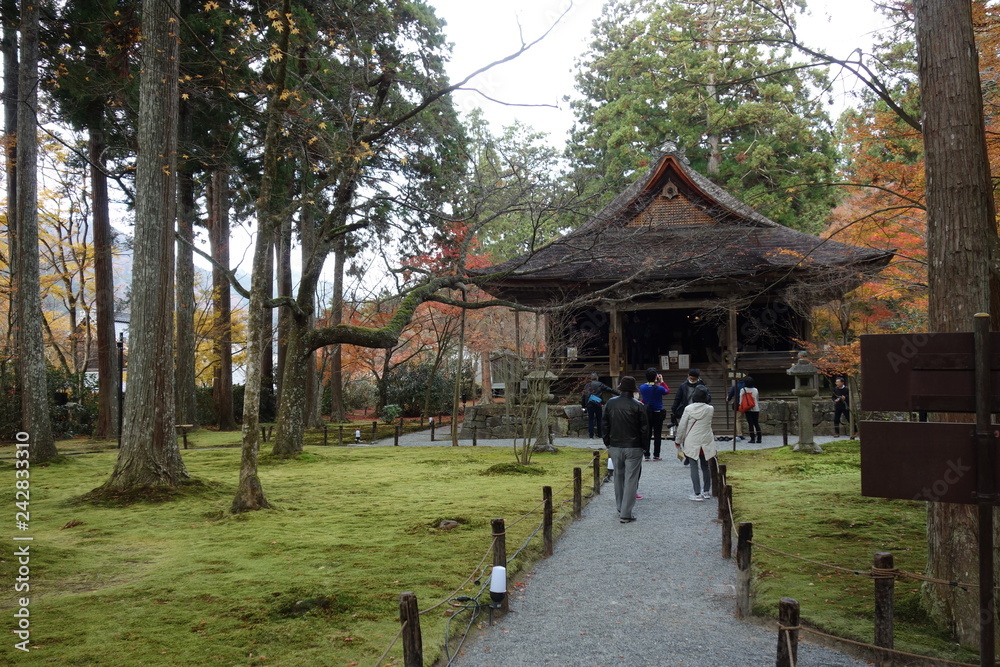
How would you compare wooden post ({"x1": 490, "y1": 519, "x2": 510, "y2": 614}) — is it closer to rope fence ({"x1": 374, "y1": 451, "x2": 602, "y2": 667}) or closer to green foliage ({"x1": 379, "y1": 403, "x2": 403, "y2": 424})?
rope fence ({"x1": 374, "y1": 451, "x2": 602, "y2": 667})

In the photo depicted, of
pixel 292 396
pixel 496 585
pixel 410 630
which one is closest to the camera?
pixel 410 630

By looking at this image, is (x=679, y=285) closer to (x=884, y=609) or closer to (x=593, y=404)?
(x=593, y=404)

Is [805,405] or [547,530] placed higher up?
[805,405]

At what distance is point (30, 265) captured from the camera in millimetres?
12602

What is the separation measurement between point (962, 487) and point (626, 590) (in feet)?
10.5

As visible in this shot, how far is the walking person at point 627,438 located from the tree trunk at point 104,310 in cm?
1471

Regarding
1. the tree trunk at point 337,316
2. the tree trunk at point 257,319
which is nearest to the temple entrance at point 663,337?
the tree trunk at point 337,316

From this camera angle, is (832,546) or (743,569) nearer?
(743,569)

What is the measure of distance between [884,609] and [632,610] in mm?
1934

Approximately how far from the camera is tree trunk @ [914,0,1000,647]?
4406mm

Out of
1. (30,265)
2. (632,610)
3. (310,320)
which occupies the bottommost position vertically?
(632,610)

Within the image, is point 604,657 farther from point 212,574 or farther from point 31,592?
point 31,592

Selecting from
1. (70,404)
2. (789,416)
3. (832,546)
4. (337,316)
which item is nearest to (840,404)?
(789,416)

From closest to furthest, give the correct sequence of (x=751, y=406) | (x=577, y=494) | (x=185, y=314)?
(x=577, y=494), (x=751, y=406), (x=185, y=314)
